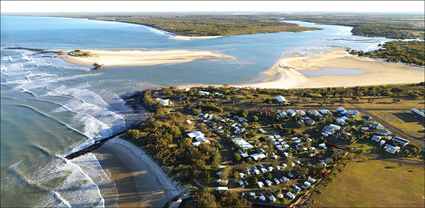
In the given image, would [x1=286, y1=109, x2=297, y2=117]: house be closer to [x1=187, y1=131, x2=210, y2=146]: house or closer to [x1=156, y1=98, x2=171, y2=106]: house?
[x1=187, y1=131, x2=210, y2=146]: house

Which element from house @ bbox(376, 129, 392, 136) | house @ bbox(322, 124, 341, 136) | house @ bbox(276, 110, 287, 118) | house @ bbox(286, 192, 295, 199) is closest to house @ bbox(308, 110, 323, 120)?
house @ bbox(322, 124, 341, 136)

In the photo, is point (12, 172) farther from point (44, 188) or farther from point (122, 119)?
point (122, 119)

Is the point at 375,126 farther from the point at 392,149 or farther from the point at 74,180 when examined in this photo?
the point at 74,180

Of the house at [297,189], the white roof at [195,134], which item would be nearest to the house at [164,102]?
the white roof at [195,134]

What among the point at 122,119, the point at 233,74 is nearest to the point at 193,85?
the point at 233,74

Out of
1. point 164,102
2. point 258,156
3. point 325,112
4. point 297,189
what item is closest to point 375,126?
point 325,112

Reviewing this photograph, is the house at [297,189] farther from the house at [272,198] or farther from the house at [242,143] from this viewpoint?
the house at [242,143]

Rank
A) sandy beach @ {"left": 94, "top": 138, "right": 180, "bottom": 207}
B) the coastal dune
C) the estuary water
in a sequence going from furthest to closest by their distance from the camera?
the coastal dune
the estuary water
sandy beach @ {"left": 94, "top": 138, "right": 180, "bottom": 207}
